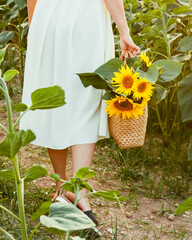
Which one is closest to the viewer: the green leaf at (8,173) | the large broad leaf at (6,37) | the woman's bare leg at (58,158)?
the green leaf at (8,173)

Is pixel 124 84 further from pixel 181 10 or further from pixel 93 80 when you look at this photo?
pixel 181 10

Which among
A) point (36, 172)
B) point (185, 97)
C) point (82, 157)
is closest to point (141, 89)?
point (82, 157)

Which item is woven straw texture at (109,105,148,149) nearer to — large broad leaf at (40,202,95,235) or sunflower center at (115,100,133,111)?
sunflower center at (115,100,133,111)

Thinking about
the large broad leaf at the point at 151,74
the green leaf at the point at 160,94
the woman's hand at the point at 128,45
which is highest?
the woman's hand at the point at 128,45

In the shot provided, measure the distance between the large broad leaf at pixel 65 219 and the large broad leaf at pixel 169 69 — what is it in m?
1.07

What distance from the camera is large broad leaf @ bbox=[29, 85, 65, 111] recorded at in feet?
3.06

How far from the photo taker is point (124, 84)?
1.66 m

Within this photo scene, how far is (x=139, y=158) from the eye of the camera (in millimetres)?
2506

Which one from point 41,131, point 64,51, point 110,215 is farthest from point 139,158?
point 64,51

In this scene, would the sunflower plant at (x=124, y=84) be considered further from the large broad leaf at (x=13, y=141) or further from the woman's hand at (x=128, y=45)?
the large broad leaf at (x=13, y=141)

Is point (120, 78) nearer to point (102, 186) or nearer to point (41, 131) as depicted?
point (41, 131)

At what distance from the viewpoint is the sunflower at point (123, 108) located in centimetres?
171

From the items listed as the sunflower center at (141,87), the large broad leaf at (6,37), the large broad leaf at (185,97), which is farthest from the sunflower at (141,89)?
the large broad leaf at (6,37)

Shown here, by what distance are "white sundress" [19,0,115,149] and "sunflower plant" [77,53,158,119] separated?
9 cm
